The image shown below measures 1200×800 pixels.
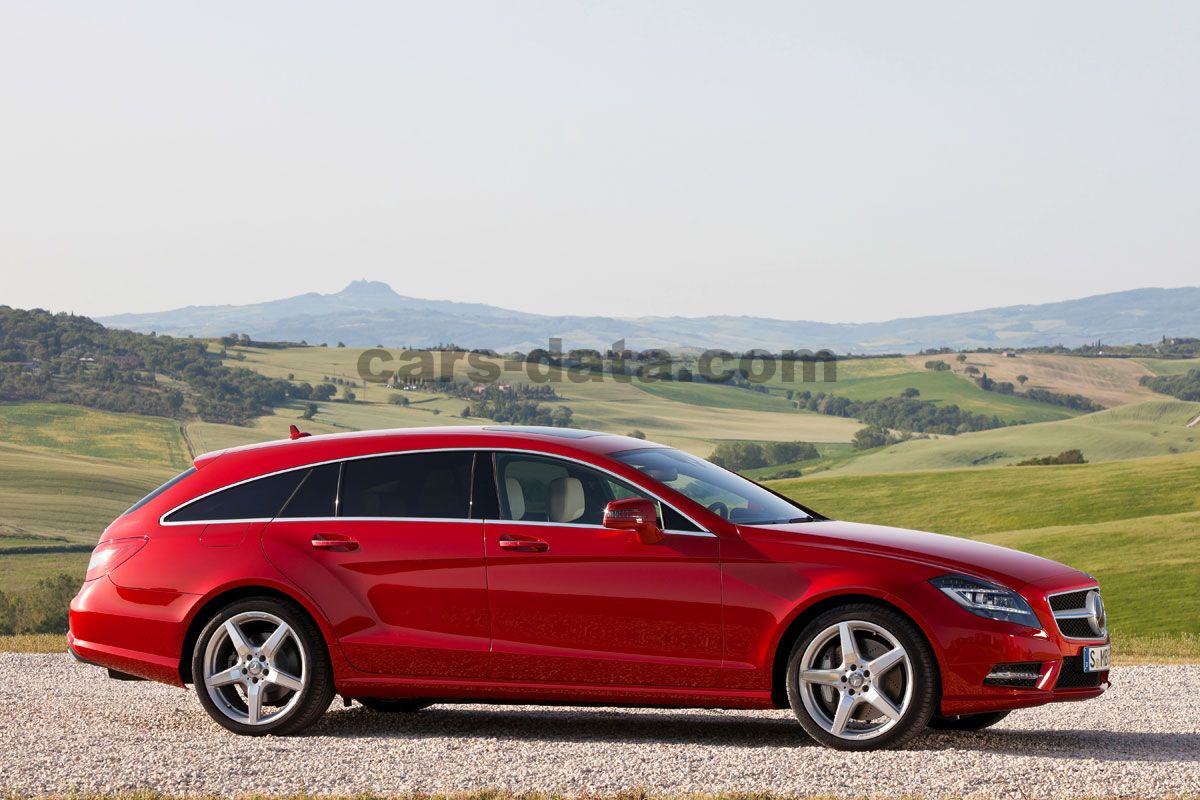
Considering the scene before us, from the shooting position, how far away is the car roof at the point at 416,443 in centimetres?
852

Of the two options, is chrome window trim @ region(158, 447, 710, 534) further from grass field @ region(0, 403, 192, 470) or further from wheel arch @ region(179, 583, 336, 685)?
grass field @ region(0, 403, 192, 470)

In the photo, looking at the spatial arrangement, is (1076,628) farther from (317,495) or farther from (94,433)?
(94,433)

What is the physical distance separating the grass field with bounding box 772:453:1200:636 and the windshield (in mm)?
38536

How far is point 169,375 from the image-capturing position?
6688 inches

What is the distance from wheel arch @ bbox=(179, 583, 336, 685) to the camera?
8469 millimetres

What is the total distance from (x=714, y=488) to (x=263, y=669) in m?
2.81

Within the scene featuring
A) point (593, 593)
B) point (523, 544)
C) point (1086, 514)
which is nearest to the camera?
point (593, 593)

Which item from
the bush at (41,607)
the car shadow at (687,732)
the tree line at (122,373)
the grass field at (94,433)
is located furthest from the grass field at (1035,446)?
the car shadow at (687,732)

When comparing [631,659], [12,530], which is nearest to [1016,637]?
[631,659]

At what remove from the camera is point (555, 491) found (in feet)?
27.3

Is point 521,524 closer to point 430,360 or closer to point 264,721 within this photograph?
point 264,721

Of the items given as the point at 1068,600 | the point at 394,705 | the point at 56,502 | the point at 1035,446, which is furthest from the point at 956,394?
the point at 1068,600

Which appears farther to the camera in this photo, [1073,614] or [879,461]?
[879,461]

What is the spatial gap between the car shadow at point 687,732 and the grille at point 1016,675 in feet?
1.15
